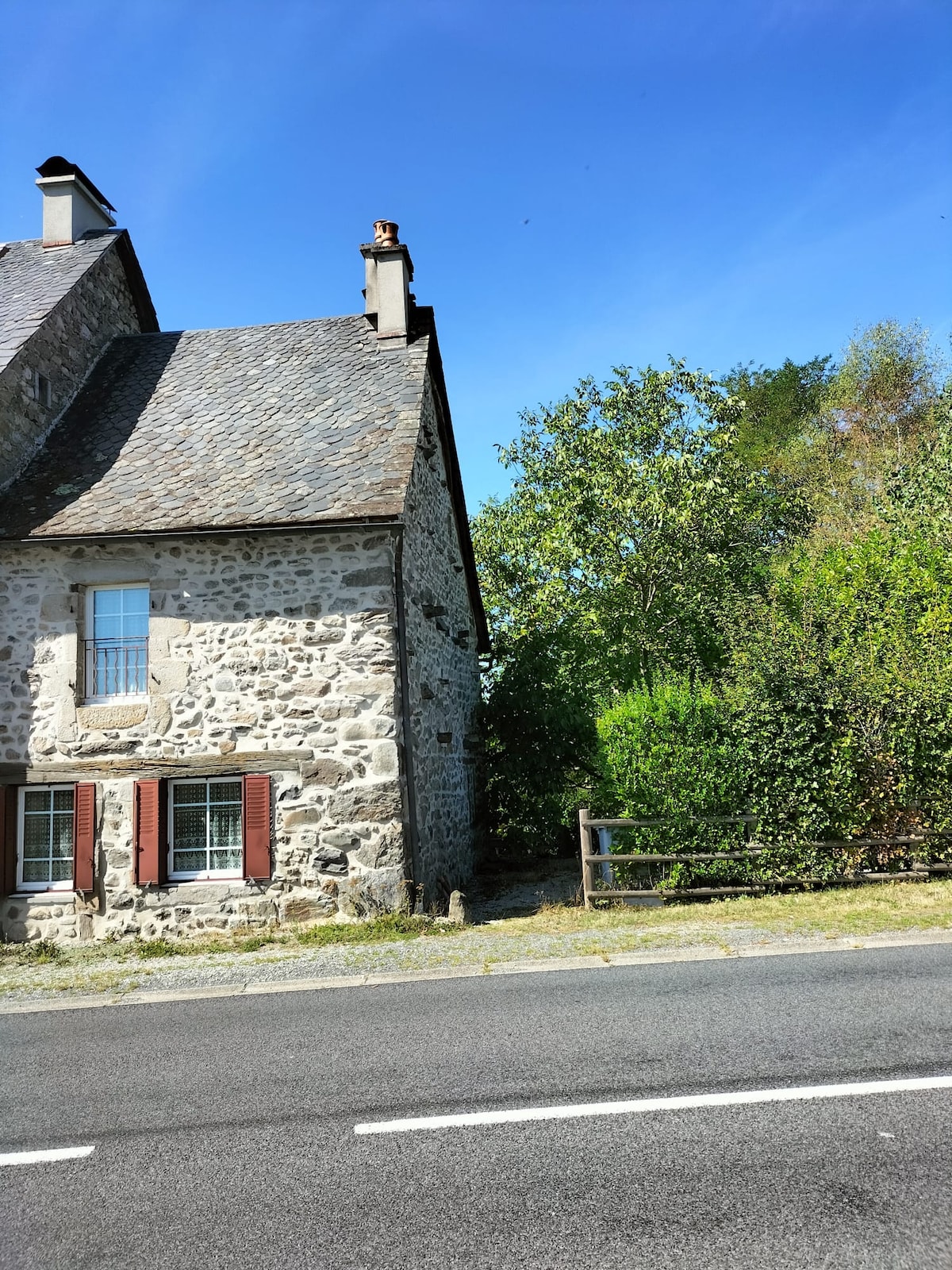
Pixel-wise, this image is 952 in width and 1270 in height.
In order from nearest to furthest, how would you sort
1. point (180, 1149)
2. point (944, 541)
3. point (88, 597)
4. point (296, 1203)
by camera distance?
point (296, 1203) < point (180, 1149) < point (88, 597) < point (944, 541)

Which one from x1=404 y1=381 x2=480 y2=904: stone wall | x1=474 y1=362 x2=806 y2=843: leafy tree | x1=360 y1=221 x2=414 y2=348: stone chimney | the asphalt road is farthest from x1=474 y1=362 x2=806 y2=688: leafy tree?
the asphalt road

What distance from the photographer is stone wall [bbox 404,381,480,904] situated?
455 inches

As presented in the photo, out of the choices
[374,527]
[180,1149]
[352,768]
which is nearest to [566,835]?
[352,768]

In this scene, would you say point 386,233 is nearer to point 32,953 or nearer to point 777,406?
point 32,953

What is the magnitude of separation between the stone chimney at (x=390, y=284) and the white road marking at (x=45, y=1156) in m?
11.7

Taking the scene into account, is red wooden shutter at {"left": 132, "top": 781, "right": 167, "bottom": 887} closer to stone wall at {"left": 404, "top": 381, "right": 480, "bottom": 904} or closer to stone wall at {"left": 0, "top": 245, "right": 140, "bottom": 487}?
stone wall at {"left": 404, "top": 381, "right": 480, "bottom": 904}

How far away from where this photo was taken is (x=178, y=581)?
429 inches

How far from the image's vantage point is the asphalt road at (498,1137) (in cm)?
355

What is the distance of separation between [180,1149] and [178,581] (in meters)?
7.44

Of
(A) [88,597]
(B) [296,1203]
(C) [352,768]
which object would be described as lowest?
(B) [296,1203]

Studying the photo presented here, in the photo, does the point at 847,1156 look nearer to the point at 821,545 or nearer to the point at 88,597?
the point at 88,597

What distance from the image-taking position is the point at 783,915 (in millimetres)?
9398

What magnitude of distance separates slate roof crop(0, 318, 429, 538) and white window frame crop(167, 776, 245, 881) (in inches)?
120

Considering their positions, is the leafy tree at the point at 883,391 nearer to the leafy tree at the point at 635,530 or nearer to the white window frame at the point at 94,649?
the leafy tree at the point at 635,530
